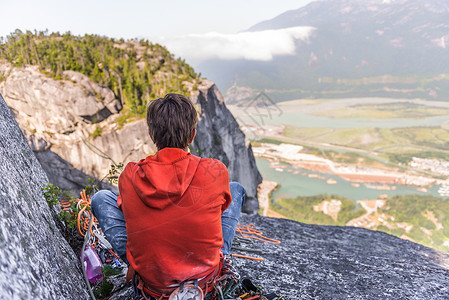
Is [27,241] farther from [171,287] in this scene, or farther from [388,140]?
[388,140]

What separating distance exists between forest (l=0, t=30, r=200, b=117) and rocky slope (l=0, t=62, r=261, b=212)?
3.07 feet

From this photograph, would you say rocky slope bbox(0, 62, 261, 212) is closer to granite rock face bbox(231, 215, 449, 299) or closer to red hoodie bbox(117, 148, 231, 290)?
granite rock face bbox(231, 215, 449, 299)

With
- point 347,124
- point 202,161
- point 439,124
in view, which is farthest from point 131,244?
point 439,124

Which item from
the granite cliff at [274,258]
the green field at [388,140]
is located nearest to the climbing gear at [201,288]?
the granite cliff at [274,258]

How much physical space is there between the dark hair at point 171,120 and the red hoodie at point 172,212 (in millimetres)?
85

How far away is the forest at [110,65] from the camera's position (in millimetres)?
25359

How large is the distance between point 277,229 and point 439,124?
19302 cm

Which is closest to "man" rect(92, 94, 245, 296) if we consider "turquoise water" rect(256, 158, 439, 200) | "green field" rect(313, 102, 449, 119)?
"turquoise water" rect(256, 158, 439, 200)

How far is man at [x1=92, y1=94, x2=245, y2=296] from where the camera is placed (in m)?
1.90

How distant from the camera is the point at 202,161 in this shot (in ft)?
6.77

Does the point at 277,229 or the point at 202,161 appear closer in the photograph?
the point at 202,161

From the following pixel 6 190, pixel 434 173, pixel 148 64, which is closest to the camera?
pixel 6 190

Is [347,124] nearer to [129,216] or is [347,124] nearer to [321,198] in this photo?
[321,198]

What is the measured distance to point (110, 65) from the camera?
86.5 ft
